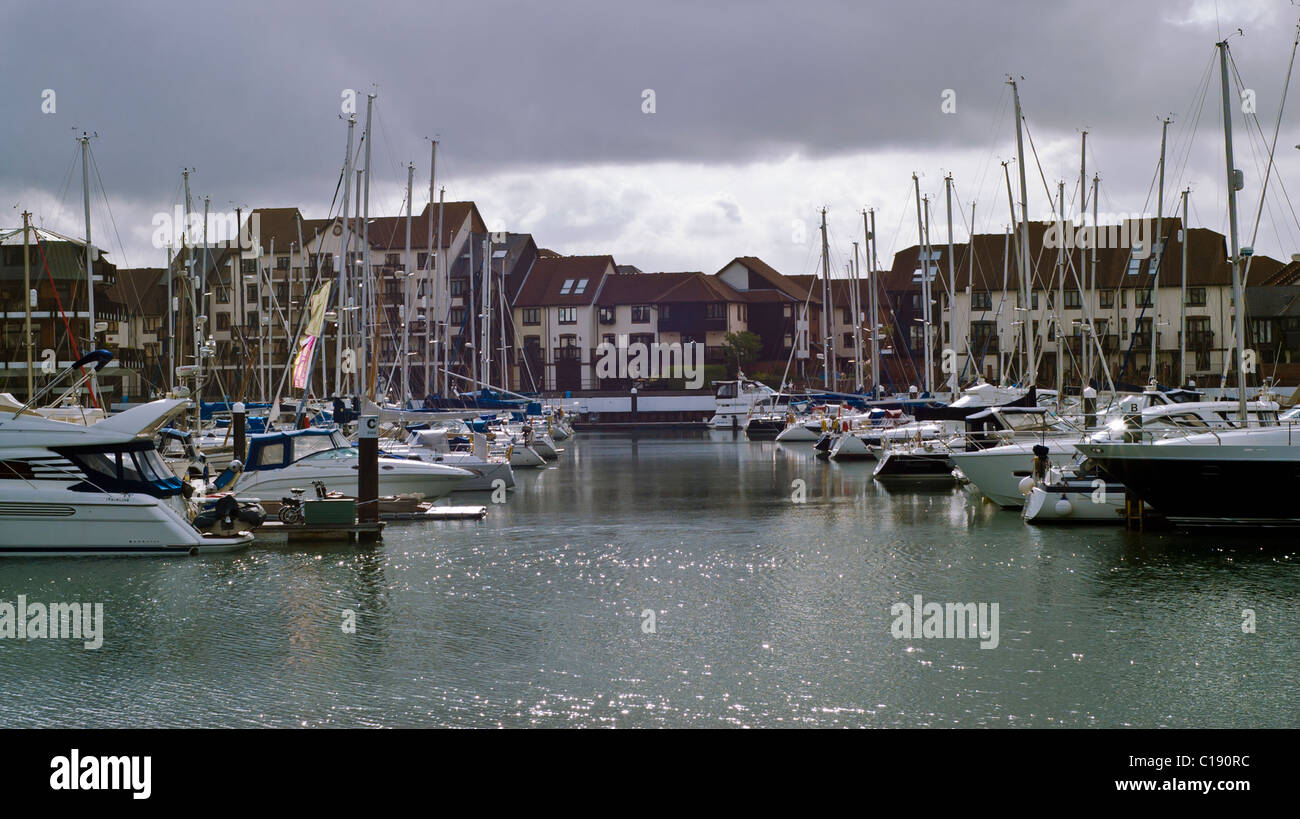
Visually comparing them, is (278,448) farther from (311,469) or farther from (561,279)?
(561,279)

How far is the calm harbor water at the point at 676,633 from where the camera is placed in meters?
17.5

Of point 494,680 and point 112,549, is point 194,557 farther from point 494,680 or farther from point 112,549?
point 494,680

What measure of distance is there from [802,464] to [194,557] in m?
41.1

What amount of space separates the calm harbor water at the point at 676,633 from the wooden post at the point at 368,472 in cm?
127

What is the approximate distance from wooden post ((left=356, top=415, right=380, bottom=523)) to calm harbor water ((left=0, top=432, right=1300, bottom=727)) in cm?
127

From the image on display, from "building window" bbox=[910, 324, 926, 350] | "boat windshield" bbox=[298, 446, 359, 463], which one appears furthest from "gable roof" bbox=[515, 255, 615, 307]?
"boat windshield" bbox=[298, 446, 359, 463]

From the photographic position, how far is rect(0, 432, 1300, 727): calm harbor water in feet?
57.3

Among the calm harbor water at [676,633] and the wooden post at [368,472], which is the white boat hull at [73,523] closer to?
the calm harbor water at [676,633]

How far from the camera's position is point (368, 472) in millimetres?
34000

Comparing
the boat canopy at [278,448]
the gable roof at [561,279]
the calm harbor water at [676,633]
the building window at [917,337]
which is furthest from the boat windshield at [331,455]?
the gable roof at [561,279]

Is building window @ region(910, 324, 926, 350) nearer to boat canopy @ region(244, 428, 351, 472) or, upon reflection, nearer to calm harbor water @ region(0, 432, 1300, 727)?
calm harbor water @ region(0, 432, 1300, 727)

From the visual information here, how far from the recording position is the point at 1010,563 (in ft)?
95.0

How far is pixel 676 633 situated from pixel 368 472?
14456 mm

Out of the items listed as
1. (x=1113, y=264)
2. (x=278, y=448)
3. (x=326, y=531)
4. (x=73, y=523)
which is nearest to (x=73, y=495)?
(x=73, y=523)
